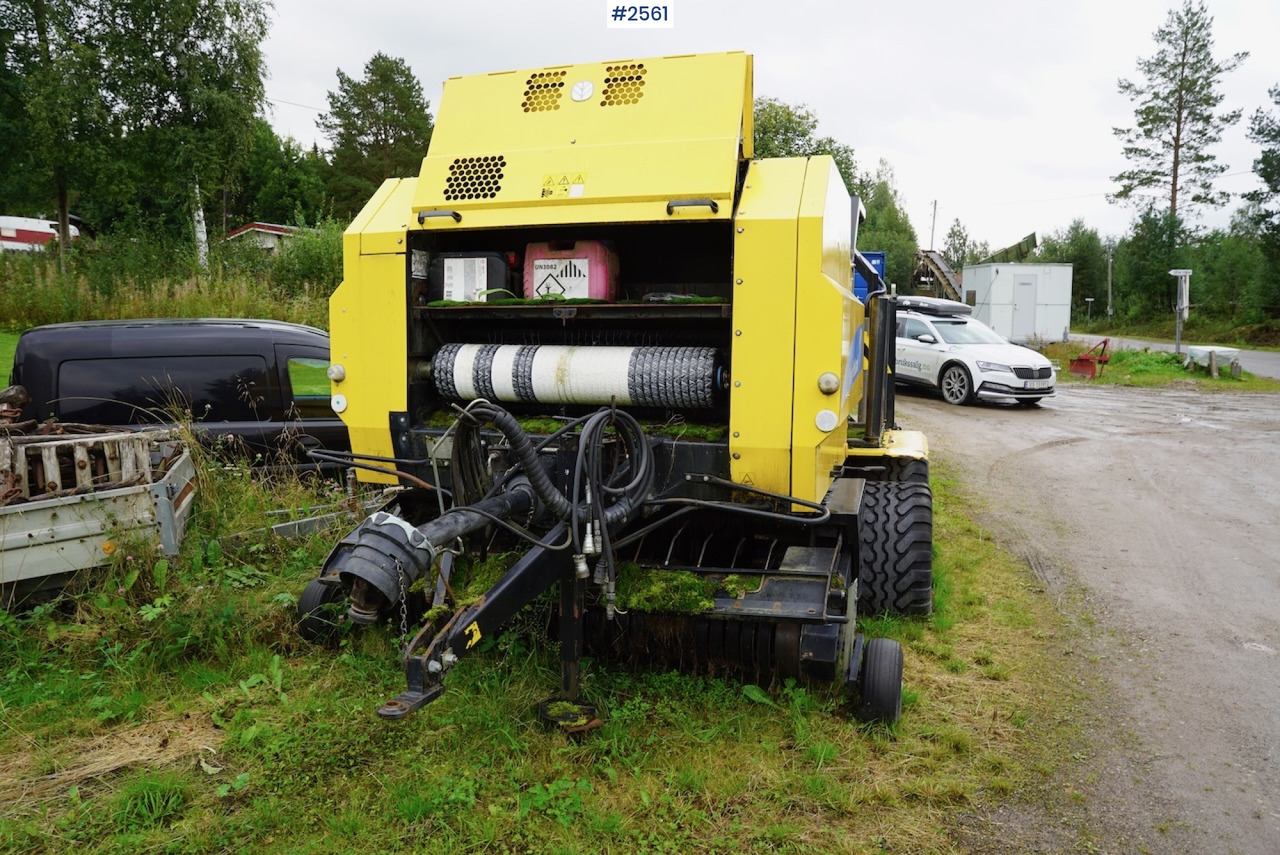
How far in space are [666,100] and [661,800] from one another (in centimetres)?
286

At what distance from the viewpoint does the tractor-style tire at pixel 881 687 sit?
3771 millimetres

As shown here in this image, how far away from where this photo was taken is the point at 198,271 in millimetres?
14641

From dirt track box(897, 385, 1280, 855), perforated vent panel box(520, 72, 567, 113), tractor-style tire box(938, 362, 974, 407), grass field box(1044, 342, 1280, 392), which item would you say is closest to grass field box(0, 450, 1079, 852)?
dirt track box(897, 385, 1280, 855)

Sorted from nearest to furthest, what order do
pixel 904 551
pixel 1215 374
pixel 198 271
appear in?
pixel 904 551, pixel 198 271, pixel 1215 374

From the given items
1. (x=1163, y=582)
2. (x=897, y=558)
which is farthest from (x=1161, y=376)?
(x=897, y=558)

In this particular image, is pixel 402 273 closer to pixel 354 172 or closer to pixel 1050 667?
pixel 1050 667

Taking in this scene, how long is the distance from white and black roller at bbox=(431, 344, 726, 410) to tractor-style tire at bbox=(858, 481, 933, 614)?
165 cm

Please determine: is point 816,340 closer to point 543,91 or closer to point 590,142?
point 590,142

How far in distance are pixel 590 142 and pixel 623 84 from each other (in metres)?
0.35

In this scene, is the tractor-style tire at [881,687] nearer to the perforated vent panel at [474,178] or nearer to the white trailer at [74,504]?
the perforated vent panel at [474,178]

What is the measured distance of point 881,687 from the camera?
3777 millimetres

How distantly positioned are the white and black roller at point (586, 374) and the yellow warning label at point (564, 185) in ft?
2.14

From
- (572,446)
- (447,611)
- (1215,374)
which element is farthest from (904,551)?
(1215,374)

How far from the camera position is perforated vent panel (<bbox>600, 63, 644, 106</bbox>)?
4.09 m
